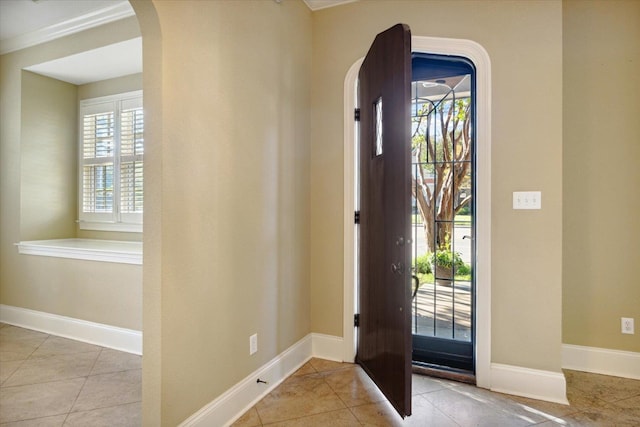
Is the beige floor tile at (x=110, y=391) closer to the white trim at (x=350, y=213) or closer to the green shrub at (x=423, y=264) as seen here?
the white trim at (x=350, y=213)

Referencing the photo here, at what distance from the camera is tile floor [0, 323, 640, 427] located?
1.95 metres

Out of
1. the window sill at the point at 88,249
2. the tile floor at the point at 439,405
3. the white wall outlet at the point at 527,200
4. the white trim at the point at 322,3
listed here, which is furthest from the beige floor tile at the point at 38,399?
the white trim at the point at 322,3

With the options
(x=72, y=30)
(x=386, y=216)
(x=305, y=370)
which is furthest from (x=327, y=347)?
(x=72, y=30)

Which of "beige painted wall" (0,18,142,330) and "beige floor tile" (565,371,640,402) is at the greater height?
"beige painted wall" (0,18,142,330)

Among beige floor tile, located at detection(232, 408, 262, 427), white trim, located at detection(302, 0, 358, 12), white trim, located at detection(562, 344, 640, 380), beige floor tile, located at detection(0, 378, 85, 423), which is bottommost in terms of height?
beige floor tile, located at detection(0, 378, 85, 423)

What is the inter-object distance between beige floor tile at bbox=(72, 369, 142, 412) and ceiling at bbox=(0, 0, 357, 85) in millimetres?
2639

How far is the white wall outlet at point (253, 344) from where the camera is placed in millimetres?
2107

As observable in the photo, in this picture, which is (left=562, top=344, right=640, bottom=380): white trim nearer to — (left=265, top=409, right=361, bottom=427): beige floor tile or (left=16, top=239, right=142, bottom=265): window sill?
(left=265, top=409, right=361, bottom=427): beige floor tile

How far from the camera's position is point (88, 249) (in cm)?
305

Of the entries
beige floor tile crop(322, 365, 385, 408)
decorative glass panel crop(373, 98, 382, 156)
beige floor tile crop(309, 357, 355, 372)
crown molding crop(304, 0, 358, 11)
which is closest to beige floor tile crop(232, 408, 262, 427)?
beige floor tile crop(322, 365, 385, 408)

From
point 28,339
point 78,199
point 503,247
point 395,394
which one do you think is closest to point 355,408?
point 395,394

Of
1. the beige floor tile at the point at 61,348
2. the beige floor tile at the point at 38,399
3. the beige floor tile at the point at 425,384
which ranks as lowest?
the beige floor tile at the point at 38,399

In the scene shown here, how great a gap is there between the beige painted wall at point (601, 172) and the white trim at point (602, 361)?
1.8 inches

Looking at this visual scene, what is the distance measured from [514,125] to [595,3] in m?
1.20
